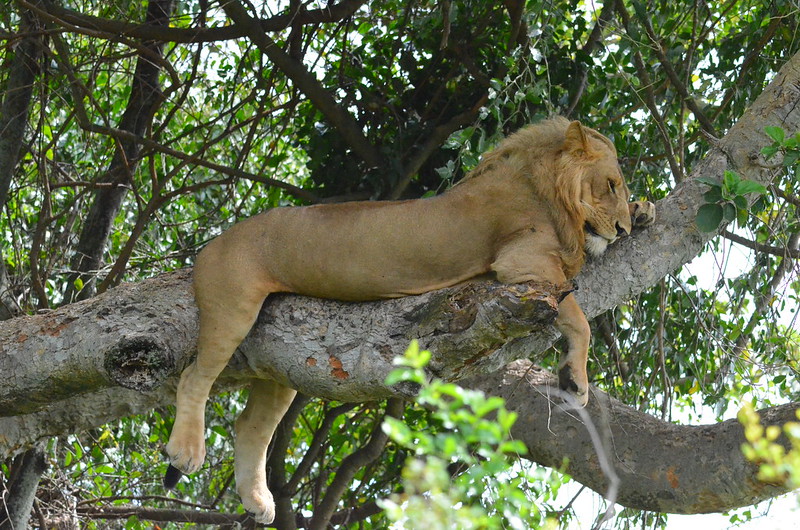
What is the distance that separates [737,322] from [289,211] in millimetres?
3050

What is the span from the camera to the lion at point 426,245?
421 centimetres

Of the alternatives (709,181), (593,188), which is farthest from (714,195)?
(593,188)

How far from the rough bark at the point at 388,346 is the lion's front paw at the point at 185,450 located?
26 centimetres

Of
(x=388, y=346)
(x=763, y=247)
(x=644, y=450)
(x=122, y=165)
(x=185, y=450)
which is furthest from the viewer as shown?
(x=122, y=165)

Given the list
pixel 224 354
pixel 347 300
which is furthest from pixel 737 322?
pixel 224 354

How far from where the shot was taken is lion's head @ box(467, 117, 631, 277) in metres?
4.32

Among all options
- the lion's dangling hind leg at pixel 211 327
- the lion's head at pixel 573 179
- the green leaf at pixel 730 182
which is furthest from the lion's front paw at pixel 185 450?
the green leaf at pixel 730 182

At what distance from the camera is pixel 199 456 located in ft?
14.4

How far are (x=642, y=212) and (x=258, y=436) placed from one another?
7.02ft

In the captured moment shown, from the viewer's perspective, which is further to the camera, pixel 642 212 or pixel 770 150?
pixel 642 212

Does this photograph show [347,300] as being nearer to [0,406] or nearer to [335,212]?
[335,212]

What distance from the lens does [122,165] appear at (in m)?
7.11

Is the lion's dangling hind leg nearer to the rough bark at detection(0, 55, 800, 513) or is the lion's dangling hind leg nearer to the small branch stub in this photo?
the rough bark at detection(0, 55, 800, 513)

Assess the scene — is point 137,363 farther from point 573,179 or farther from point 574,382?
Result: point 573,179
